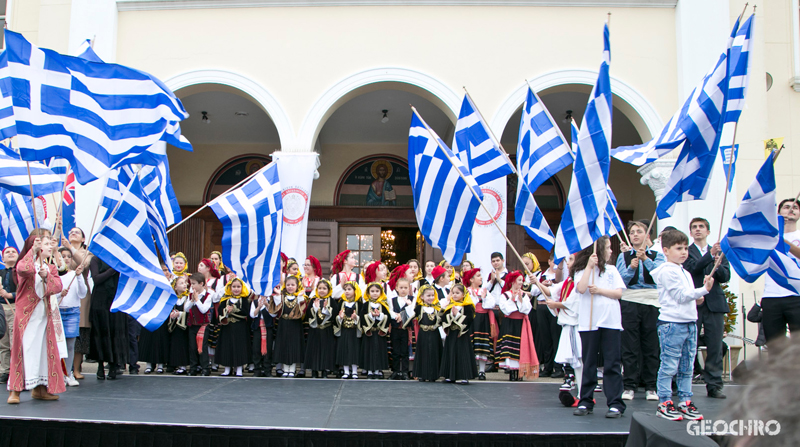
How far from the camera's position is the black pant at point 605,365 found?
208 inches

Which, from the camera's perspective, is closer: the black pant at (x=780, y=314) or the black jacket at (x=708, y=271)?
the black pant at (x=780, y=314)

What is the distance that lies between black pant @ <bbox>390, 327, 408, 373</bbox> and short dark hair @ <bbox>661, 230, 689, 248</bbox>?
14.4 ft

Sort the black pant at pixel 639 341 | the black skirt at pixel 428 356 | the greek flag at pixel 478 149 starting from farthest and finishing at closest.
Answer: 1. the black skirt at pixel 428 356
2. the greek flag at pixel 478 149
3. the black pant at pixel 639 341

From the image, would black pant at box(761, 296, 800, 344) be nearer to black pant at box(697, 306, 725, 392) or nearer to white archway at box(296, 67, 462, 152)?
black pant at box(697, 306, 725, 392)

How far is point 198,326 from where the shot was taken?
29.0 ft

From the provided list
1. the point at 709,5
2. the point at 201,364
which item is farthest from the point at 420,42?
the point at 201,364

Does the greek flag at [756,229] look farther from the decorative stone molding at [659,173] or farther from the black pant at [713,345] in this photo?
the decorative stone molding at [659,173]

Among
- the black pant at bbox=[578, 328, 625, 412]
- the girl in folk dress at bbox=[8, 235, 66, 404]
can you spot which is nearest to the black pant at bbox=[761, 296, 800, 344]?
the black pant at bbox=[578, 328, 625, 412]

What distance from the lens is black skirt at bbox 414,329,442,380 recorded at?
829cm

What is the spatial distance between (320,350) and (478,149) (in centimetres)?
361

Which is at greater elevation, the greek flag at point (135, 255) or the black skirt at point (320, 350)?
the greek flag at point (135, 255)

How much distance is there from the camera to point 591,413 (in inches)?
218

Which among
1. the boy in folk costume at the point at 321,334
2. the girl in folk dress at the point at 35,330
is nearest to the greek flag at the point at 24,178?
the girl in folk dress at the point at 35,330

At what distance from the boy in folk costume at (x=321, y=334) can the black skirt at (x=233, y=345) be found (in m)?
0.92
